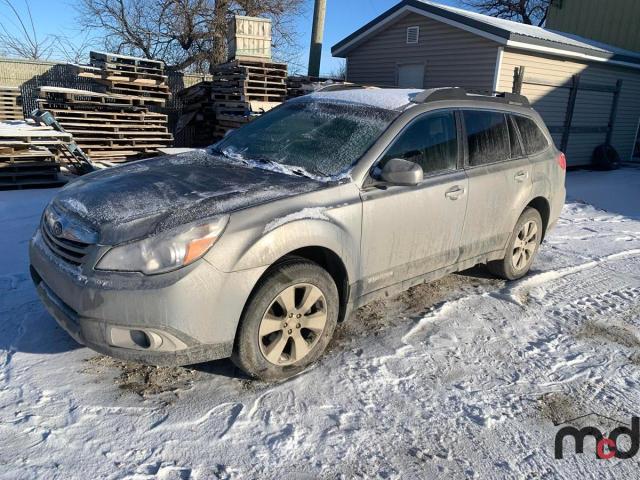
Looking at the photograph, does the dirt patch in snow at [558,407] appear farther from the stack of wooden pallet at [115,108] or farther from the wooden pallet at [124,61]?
the wooden pallet at [124,61]

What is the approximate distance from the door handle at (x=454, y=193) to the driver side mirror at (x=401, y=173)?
610 millimetres

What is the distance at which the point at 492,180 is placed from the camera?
430 cm

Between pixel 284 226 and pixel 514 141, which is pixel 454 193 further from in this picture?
pixel 284 226

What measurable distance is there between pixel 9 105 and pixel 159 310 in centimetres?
1282

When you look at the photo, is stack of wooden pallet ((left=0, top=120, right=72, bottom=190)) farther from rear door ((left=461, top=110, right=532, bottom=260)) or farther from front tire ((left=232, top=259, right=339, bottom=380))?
rear door ((left=461, top=110, right=532, bottom=260))

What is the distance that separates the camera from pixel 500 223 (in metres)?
4.52

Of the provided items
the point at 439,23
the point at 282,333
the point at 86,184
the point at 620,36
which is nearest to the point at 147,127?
the point at 439,23

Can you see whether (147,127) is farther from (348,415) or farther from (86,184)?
(348,415)

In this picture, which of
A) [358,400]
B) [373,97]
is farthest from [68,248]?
[373,97]

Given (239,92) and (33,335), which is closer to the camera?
(33,335)

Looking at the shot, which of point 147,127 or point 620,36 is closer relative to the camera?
point 147,127

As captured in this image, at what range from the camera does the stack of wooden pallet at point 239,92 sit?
37.9 ft

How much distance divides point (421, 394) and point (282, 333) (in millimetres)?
921

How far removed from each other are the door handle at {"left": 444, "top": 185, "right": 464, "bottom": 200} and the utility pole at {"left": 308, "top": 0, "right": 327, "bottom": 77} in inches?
497
